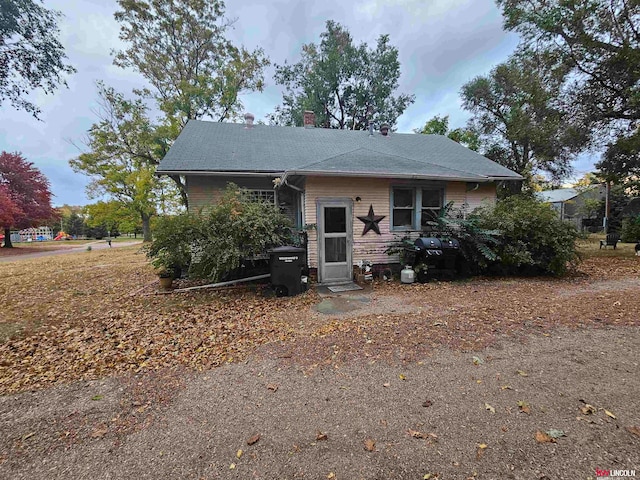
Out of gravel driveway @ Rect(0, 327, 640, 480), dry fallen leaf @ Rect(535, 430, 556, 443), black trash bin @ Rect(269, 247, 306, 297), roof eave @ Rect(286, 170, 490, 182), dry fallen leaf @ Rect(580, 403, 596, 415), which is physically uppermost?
roof eave @ Rect(286, 170, 490, 182)

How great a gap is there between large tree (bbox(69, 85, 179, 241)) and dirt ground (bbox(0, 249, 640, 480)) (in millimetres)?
16323

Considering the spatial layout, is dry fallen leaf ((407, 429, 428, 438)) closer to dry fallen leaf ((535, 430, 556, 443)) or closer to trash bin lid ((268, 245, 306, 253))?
dry fallen leaf ((535, 430, 556, 443))

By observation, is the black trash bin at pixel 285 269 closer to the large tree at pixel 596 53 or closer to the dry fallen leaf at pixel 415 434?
the dry fallen leaf at pixel 415 434

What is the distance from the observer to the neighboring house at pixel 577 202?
25969 mm

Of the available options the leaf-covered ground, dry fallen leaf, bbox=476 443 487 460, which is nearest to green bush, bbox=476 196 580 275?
the leaf-covered ground

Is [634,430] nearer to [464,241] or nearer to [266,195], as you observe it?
[464,241]

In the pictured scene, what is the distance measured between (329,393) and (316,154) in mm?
8930

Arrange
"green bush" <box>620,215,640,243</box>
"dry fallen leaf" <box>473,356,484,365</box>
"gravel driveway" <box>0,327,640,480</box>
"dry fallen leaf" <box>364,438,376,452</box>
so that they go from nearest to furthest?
"gravel driveway" <box>0,327,640,480</box> < "dry fallen leaf" <box>364,438,376,452</box> < "dry fallen leaf" <box>473,356,484,365</box> < "green bush" <box>620,215,640,243</box>

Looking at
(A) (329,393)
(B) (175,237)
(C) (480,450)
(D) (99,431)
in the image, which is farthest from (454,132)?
(D) (99,431)

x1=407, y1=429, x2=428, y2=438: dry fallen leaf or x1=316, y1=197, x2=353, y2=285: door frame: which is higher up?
x1=316, y1=197, x2=353, y2=285: door frame

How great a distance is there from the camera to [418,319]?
14.6 ft

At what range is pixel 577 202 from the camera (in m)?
28.7

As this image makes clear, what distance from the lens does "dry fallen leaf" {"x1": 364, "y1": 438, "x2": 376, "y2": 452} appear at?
1934mm

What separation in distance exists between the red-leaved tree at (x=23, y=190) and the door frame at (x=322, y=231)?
27.6m
